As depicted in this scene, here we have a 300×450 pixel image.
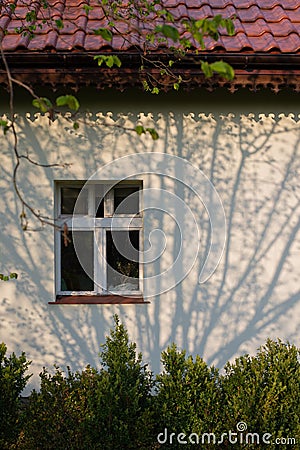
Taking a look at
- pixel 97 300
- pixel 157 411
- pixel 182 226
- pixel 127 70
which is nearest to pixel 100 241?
pixel 97 300

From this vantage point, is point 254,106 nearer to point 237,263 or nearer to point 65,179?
point 237,263

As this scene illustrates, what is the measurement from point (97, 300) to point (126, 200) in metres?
0.99

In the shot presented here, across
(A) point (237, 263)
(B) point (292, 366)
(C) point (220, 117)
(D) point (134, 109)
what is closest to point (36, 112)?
(D) point (134, 109)

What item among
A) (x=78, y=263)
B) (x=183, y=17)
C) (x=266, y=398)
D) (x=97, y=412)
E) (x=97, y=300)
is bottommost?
(x=97, y=412)

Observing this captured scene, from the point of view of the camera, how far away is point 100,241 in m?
5.92

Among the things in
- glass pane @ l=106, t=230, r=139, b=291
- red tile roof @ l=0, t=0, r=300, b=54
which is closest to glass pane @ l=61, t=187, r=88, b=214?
glass pane @ l=106, t=230, r=139, b=291

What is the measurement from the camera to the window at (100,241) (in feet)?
19.4

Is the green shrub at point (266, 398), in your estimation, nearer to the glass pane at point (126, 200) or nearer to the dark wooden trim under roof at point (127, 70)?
the glass pane at point (126, 200)

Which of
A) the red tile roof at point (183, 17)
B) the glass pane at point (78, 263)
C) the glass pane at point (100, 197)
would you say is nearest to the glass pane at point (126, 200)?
the glass pane at point (100, 197)

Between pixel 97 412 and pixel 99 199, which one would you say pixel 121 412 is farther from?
pixel 99 199

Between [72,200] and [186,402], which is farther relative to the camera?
[72,200]

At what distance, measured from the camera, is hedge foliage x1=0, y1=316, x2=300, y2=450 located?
4.23 metres

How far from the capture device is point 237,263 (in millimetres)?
5801

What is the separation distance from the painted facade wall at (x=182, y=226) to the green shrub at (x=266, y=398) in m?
1.29
